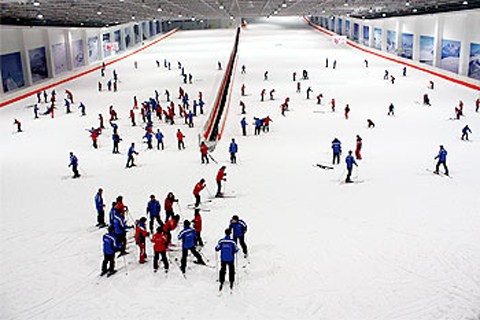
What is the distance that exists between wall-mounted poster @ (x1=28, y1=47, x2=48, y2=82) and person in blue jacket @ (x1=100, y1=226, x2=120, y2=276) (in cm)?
3304

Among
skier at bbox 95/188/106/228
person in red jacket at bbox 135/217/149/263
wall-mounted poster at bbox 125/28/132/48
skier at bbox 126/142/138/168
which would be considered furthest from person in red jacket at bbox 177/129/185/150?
wall-mounted poster at bbox 125/28/132/48

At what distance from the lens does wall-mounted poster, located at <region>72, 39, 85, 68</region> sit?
4817 cm

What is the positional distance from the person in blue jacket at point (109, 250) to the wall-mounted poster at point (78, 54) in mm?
43266

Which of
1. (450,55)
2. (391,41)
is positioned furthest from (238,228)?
(391,41)

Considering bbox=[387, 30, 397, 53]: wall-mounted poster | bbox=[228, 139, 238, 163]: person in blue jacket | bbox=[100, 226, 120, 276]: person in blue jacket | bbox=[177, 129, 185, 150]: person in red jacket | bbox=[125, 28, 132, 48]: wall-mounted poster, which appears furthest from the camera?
bbox=[125, 28, 132, 48]: wall-mounted poster

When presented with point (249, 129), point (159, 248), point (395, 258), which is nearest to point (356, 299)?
point (395, 258)

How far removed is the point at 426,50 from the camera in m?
42.9

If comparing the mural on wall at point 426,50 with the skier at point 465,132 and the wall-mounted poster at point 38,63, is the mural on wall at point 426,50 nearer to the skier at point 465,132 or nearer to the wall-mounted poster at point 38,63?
the skier at point 465,132

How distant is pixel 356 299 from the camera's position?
7.80 m

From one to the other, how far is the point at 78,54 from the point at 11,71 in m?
16.4

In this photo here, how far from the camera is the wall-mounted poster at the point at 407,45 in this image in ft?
156

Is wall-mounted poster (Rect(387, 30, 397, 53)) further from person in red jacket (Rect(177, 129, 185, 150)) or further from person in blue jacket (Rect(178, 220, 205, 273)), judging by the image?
person in blue jacket (Rect(178, 220, 205, 273))

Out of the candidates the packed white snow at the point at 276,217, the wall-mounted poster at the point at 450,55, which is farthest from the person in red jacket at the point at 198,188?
the wall-mounted poster at the point at 450,55

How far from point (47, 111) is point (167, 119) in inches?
299
